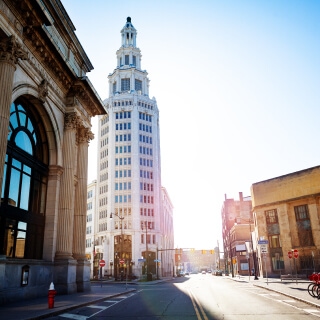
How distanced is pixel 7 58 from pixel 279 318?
58.4 feet

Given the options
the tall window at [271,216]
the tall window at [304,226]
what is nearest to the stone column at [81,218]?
the tall window at [304,226]

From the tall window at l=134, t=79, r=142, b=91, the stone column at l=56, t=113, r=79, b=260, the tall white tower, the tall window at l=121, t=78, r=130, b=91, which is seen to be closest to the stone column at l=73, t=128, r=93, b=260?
the stone column at l=56, t=113, r=79, b=260

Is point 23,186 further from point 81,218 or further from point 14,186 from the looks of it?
point 81,218

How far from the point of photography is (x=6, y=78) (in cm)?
1769

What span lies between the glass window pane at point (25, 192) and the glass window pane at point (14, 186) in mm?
615

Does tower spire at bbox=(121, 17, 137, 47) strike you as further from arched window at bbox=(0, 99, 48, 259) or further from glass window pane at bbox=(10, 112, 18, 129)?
glass window pane at bbox=(10, 112, 18, 129)

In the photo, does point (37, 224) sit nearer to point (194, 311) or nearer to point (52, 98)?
point (52, 98)

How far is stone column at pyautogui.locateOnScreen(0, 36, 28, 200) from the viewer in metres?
16.9

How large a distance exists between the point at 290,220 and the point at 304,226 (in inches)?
90.7

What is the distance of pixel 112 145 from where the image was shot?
→ 284ft

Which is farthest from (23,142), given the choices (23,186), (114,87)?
(114,87)

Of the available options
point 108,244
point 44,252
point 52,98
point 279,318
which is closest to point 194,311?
point 279,318

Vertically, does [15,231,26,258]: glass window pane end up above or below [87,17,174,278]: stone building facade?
below

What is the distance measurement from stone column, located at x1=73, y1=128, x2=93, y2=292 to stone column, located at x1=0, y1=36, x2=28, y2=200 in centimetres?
1159
